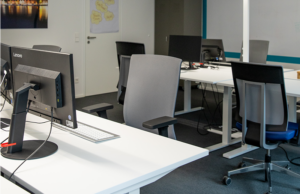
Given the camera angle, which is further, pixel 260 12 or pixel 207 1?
pixel 207 1

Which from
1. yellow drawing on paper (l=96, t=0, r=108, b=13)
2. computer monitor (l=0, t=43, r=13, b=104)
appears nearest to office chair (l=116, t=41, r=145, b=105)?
computer monitor (l=0, t=43, r=13, b=104)

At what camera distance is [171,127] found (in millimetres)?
2182

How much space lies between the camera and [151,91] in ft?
7.47

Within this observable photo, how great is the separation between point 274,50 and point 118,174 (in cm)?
477

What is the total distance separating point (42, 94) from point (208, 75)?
259 cm

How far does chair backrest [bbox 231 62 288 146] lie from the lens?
2.38 m

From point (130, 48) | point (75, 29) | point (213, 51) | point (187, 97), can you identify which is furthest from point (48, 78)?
point (75, 29)

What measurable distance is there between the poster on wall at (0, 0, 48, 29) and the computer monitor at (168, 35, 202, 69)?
6.97 ft

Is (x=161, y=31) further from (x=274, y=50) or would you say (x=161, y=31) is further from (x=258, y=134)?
(x=258, y=134)

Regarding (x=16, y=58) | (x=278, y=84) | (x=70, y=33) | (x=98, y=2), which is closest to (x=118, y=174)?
(x=16, y=58)

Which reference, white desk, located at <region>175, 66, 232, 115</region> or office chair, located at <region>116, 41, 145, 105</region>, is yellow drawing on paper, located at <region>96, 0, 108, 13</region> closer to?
office chair, located at <region>116, 41, 145, 105</region>

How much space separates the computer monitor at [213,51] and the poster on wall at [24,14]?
248 centimetres

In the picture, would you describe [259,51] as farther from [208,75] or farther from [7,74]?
[7,74]

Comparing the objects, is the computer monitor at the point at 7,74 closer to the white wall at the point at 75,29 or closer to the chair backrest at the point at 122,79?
the chair backrest at the point at 122,79
